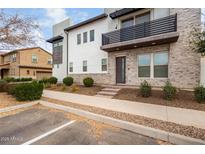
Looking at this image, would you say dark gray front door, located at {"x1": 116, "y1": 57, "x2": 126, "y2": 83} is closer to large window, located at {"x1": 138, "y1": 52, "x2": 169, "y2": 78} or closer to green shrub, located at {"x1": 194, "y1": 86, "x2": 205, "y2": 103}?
large window, located at {"x1": 138, "y1": 52, "x2": 169, "y2": 78}

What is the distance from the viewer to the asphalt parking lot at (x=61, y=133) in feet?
11.8

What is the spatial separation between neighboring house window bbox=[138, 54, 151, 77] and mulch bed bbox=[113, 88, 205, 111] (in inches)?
70.1

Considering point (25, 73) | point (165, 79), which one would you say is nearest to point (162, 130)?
point (165, 79)

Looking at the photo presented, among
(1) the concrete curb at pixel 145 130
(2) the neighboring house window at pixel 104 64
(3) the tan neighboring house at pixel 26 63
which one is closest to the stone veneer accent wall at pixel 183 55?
(2) the neighboring house window at pixel 104 64

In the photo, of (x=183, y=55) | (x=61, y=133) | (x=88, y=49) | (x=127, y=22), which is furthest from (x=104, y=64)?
(x=61, y=133)

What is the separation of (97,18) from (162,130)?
12.0m

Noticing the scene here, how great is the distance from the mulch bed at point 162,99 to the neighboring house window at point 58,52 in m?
11.0

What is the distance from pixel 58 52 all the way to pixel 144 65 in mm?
12019

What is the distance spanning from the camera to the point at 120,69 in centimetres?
1193

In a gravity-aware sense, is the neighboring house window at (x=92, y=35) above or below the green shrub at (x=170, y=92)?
above

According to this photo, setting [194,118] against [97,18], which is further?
[97,18]

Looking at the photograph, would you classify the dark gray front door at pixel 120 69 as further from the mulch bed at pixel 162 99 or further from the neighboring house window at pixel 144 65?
the mulch bed at pixel 162 99

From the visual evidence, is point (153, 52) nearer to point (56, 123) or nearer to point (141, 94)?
point (141, 94)
